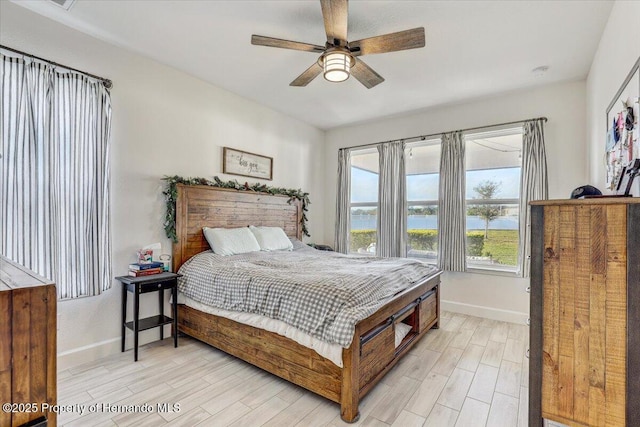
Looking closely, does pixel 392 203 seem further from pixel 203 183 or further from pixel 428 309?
pixel 203 183

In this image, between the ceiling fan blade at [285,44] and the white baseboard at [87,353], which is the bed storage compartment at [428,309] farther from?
the white baseboard at [87,353]

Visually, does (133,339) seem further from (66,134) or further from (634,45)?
(634,45)

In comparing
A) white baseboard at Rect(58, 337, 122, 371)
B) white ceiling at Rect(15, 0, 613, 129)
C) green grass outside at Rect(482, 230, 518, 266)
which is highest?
white ceiling at Rect(15, 0, 613, 129)

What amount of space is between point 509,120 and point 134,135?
433cm

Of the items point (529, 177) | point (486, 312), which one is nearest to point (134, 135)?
point (529, 177)

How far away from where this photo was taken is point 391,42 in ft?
6.95

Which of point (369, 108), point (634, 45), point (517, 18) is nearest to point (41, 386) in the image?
point (634, 45)

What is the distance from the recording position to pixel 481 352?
2885 millimetres

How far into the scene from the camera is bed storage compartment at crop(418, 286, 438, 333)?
297 centimetres

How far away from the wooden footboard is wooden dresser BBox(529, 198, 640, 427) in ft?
3.07

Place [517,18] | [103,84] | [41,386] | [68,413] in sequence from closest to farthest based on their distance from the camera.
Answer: [41,386] < [68,413] < [517,18] < [103,84]

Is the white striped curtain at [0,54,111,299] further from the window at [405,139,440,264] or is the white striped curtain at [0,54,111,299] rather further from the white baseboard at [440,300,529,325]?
the white baseboard at [440,300,529,325]

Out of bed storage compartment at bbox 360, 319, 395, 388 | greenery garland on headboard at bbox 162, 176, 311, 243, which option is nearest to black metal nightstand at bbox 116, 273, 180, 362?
greenery garland on headboard at bbox 162, 176, 311, 243

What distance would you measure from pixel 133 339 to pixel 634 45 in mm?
4369
